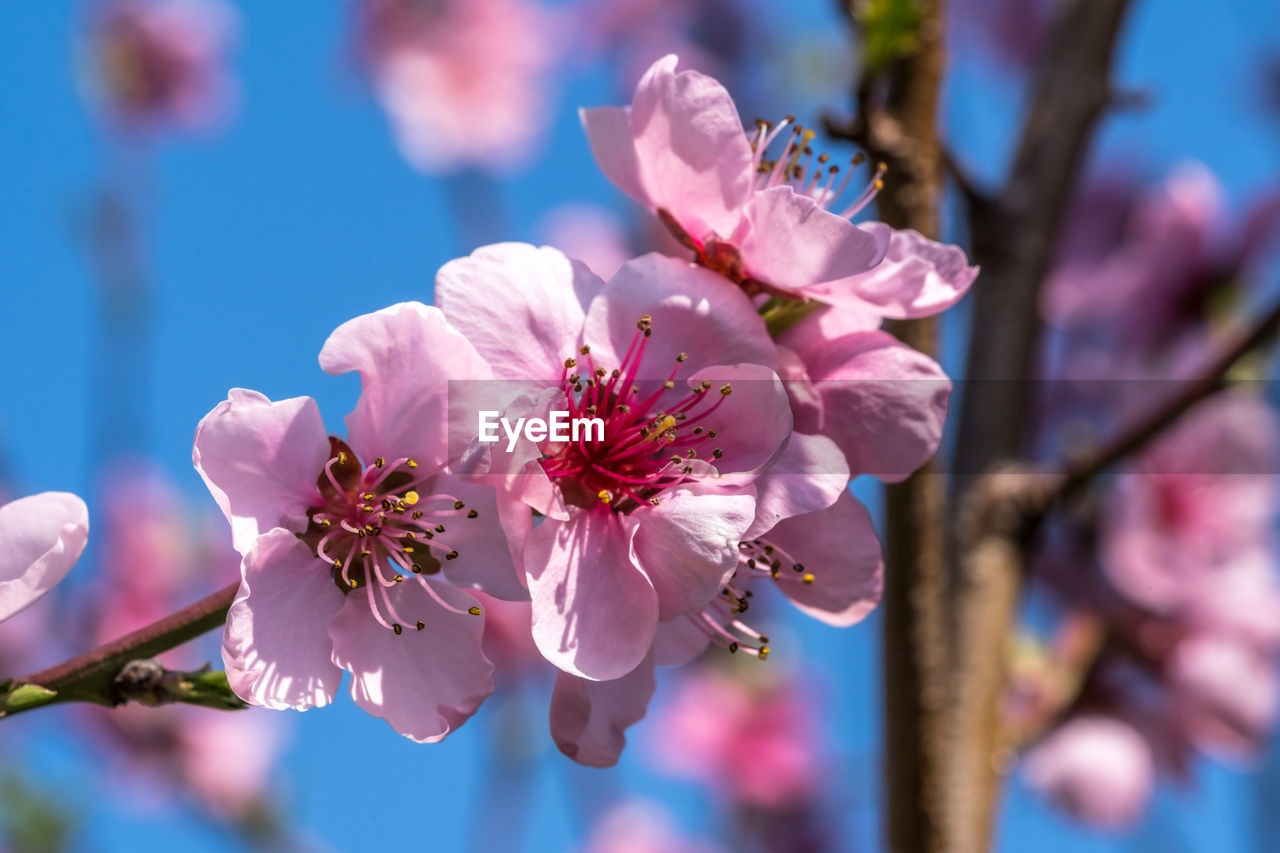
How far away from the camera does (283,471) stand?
896 mm

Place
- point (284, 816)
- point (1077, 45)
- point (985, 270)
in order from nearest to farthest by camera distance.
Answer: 1. point (985, 270)
2. point (1077, 45)
3. point (284, 816)

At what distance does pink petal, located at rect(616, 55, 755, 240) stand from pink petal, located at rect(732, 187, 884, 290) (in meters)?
0.03

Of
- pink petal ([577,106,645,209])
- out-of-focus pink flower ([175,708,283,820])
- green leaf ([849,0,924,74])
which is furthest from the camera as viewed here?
out-of-focus pink flower ([175,708,283,820])

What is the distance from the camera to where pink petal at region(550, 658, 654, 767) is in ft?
3.03

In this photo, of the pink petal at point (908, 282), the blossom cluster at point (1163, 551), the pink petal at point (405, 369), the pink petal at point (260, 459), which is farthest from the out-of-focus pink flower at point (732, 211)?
the blossom cluster at point (1163, 551)

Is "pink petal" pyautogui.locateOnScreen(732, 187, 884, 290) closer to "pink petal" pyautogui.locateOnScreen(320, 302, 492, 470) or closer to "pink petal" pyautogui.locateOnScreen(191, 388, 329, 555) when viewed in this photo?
"pink petal" pyautogui.locateOnScreen(320, 302, 492, 470)

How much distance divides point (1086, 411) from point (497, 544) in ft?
6.84

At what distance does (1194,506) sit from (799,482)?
1734 mm

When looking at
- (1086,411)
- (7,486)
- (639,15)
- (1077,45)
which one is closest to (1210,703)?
(1086,411)

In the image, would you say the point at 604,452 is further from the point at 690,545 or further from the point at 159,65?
the point at 159,65

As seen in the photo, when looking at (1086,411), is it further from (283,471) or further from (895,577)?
(283,471)

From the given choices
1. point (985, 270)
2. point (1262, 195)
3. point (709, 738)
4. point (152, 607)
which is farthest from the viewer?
point (709, 738)

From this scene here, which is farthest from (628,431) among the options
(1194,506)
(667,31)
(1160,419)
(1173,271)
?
(667,31)

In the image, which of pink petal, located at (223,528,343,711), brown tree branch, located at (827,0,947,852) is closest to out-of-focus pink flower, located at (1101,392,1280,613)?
brown tree branch, located at (827,0,947,852)
